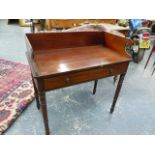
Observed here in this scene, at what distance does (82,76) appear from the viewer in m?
1.12

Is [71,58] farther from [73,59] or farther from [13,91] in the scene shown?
[13,91]

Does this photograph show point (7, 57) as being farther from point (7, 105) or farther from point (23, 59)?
point (7, 105)

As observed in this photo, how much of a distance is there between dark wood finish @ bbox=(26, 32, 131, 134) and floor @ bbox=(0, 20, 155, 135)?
28cm

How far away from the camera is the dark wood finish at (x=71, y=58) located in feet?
3.32

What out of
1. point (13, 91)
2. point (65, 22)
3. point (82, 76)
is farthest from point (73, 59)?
point (65, 22)

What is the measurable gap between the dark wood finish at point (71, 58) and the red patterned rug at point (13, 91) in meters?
0.48

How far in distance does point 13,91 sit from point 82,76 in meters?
1.18

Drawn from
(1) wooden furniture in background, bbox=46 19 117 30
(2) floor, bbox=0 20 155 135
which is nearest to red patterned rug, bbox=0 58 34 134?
(2) floor, bbox=0 20 155 135

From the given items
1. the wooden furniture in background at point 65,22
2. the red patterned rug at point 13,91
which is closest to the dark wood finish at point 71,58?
the red patterned rug at point 13,91

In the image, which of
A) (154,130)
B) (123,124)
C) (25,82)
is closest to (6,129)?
(25,82)

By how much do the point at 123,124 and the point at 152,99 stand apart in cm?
A: 67

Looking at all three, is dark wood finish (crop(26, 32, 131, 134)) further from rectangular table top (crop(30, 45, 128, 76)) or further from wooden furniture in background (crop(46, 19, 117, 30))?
wooden furniture in background (crop(46, 19, 117, 30))

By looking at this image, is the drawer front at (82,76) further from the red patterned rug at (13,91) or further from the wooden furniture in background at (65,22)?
the wooden furniture in background at (65,22)

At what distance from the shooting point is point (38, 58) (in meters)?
1.16
